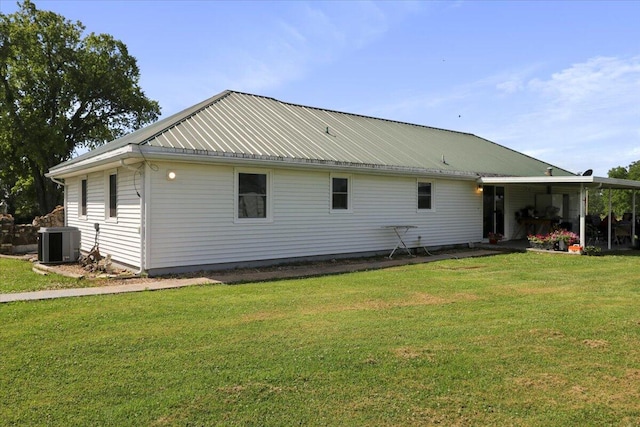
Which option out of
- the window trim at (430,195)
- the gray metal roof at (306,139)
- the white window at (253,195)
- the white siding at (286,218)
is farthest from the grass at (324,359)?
the window trim at (430,195)

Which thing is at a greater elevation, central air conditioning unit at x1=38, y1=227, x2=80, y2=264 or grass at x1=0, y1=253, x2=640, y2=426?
central air conditioning unit at x1=38, y1=227, x2=80, y2=264

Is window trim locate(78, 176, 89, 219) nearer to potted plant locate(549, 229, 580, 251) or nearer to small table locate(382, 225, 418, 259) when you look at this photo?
small table locate(382, 225, 418, 259)

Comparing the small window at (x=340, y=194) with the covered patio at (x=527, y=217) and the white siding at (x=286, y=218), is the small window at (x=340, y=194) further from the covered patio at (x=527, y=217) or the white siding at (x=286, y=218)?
the covered patio at (x=527, y=217)

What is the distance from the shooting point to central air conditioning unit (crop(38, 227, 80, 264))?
37.0 feet

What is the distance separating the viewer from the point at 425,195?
1430cm

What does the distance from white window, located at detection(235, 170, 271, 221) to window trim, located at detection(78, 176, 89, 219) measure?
5.74 m

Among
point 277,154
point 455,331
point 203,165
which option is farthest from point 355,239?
point 455,331

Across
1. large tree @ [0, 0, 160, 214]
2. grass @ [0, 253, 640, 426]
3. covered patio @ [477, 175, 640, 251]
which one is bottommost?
grass @ [0, 253, 640, 426]

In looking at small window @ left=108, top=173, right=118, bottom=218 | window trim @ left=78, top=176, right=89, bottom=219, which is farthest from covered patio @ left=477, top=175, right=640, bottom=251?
window trim @ left=78, top=176, right=89, bottom=219

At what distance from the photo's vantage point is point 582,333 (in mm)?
4922

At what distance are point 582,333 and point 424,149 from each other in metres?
12.0

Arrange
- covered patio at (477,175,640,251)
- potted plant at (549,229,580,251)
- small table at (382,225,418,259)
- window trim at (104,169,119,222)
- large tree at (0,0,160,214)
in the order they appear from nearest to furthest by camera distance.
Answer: window trim at (104,169,119,222) → small table at (382,225,418,259) → potted plant at (549,229,580,251) → covered patio at (477,175,640,251) → large tree at (0,0,160,214)

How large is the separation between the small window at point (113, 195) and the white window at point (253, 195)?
318cm

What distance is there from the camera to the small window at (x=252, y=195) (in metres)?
10.2
